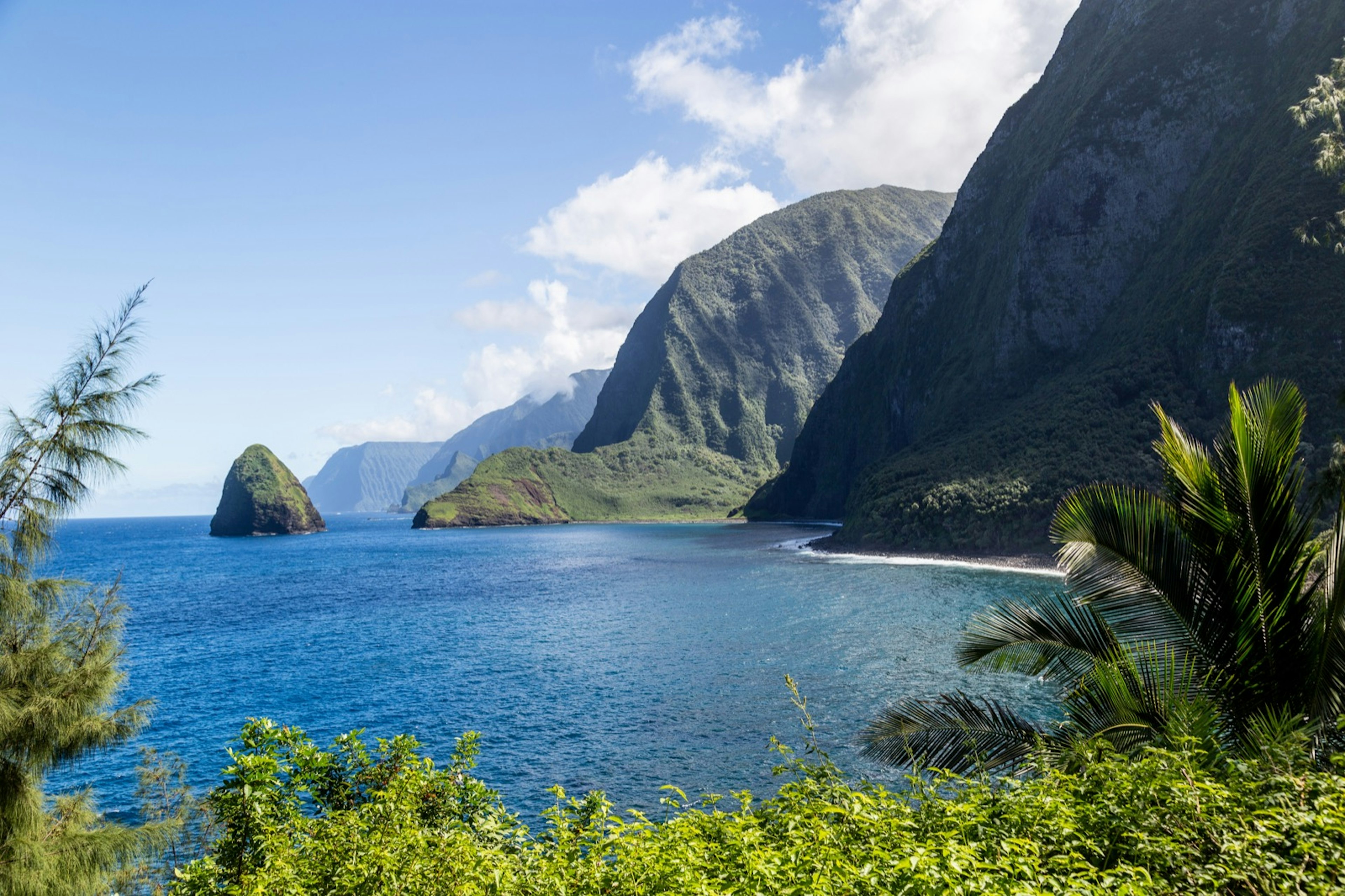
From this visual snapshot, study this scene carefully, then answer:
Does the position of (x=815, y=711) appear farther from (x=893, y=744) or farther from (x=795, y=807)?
(x=795, y=807)

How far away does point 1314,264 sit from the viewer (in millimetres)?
79562

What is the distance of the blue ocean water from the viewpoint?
29.2m

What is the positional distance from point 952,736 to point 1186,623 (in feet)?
11.5

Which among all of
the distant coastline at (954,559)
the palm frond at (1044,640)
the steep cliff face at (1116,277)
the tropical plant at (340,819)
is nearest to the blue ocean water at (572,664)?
the distant coastline at (954,559)

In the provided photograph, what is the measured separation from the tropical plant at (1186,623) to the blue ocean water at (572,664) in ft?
52.3

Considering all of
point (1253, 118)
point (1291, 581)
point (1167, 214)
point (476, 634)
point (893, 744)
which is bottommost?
point (476, 634)

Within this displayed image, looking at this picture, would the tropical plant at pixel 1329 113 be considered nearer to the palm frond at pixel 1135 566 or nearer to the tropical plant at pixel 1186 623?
the tropical plant at pixel 1186 623

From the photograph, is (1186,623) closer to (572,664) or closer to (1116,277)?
(572,664)

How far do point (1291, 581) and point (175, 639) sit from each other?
232 ft

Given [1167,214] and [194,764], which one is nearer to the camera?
[194,764]

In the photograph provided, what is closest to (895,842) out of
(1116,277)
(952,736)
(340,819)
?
(952,736)

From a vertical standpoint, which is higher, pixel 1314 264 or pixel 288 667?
pixel 1314 264

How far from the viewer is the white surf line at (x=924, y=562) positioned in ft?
253

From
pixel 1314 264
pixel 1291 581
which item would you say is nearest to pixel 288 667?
pixel 1291 581
